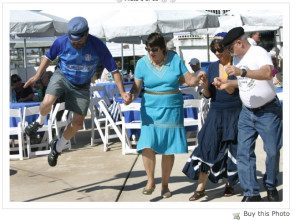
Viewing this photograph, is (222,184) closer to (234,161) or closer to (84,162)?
(234,161)

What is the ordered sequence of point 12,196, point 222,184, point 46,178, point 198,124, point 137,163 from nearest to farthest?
point 12,196 < point 222,184 < point 46,178 < point 137,163 < point 198,124

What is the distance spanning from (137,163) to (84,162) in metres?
0.83

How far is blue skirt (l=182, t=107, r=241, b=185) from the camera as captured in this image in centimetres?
528

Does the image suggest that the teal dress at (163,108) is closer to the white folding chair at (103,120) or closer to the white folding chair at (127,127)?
the white folding chair at (127,127)

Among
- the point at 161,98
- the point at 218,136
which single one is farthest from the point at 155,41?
the point at 218,136

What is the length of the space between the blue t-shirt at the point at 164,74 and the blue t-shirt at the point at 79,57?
0.52m

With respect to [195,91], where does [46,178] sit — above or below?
below

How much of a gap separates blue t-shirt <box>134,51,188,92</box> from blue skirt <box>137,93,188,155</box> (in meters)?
0.10

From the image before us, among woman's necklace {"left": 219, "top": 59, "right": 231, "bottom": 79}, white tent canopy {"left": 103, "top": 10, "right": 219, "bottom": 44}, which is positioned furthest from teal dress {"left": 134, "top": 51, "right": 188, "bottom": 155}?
white tent canopy {"left": 103, "top": 10, "right": 219, "bottom": 44}

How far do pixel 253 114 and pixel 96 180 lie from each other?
2407mm

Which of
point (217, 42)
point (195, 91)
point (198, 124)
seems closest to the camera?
point (217, 42)

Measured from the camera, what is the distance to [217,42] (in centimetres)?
508

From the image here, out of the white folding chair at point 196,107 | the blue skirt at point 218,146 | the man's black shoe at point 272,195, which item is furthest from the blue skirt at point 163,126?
the white folding chair at point 196,107
